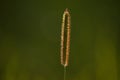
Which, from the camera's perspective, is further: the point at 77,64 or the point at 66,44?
the point at 77,64

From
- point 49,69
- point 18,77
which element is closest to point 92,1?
point 49,69

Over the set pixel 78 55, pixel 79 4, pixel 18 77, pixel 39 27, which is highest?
pixel 79 4

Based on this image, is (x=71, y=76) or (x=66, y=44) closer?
(x=66, y=44)

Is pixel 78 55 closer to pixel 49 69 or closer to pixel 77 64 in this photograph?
pixel 77 64

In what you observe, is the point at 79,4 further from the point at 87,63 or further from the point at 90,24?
the point at 87,63

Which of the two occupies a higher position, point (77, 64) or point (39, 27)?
point (39, 27)

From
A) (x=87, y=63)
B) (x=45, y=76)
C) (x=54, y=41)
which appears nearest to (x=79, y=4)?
(x=54, y=41)
